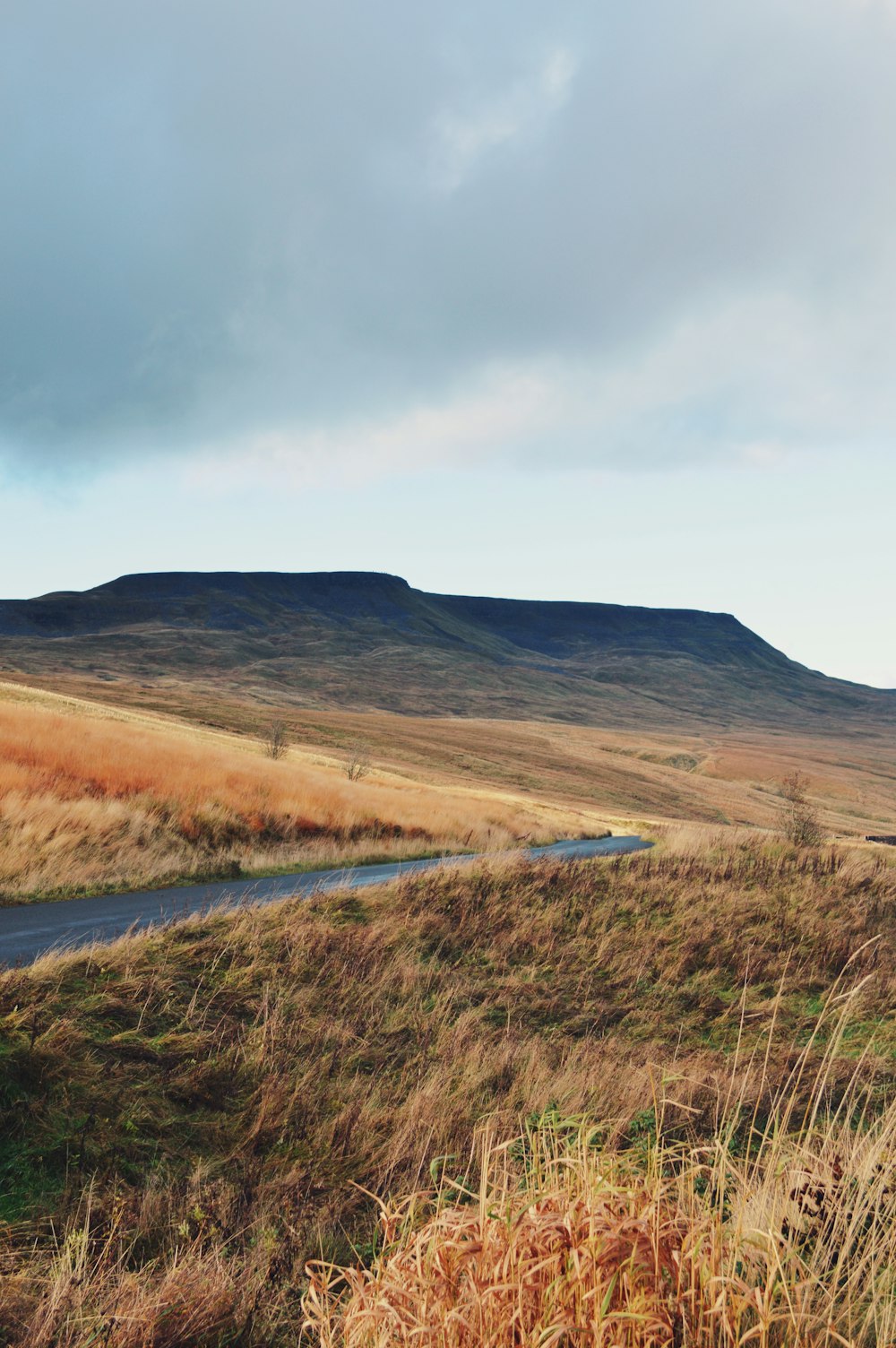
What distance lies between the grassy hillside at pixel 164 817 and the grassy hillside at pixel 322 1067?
5.50 m

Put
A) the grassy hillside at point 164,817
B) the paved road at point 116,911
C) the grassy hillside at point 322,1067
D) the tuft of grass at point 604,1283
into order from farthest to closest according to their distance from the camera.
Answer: the grassy hillside at point 164,817 < the paved road at point 116,911 < the grassy hillside at point 322,1067 < the tuft of grass at point 604,1283

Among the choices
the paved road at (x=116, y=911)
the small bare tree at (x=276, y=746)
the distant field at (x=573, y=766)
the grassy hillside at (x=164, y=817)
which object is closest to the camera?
the paved road at (x=116, y=911)

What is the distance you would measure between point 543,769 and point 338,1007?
8660 centimetres

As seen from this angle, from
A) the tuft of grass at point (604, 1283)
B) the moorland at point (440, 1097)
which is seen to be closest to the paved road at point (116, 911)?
the moorland at point (440, 1097)

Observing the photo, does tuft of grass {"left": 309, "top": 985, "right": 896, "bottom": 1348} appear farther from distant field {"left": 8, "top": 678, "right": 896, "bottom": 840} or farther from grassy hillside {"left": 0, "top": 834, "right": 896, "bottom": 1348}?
distant field {"left": 8, "top": 678, "right": 896, "bottom": 840}

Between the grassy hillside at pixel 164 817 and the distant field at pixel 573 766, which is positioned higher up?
the grassy hillside at pixel 164 817

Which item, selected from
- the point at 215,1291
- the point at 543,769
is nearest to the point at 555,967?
the point at 215,1291

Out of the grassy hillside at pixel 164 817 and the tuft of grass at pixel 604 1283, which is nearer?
the tuft of grass at pixel 604 1283

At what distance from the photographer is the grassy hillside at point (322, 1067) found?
4184mm

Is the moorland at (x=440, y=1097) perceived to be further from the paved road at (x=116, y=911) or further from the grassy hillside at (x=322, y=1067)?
the paved road at (x=116, y=911)

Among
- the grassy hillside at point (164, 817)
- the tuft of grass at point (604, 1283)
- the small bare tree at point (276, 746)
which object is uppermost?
the tuft of grass at point (604, 1283)

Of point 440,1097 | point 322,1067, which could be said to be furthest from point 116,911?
point 440,1097

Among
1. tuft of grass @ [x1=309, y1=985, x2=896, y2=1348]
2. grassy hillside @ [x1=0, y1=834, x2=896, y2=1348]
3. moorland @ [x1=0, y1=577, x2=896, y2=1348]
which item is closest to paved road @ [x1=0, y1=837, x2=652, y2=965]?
moorland @ [x1=0, y1=577, x2=896, y2=1348]

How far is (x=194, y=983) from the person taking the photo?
8.17 metres
